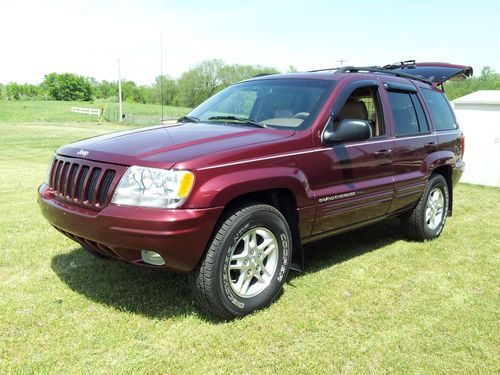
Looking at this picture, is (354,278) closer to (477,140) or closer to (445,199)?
(445,199)

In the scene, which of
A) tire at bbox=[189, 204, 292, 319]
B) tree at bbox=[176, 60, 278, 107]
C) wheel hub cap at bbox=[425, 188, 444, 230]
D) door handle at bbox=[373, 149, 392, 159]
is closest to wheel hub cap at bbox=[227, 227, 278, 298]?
tire at bbox=[189, 204, 292, 319]

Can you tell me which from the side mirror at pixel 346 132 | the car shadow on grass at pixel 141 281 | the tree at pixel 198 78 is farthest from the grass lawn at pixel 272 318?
the tree at pixel 198 78

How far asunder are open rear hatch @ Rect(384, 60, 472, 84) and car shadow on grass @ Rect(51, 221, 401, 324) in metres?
2.58

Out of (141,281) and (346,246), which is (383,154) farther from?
(141,281)

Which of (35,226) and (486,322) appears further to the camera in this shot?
(35,226)

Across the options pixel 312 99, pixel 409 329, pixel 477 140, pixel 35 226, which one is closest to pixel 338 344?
pixel 409 329

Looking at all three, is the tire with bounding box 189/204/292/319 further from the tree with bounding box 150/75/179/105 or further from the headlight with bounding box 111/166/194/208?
the tree with bounding box 150/75/179/105

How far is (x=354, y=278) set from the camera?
15.0 feet

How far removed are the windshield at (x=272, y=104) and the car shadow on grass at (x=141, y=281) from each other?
1.46 metres

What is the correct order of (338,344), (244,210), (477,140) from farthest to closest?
1. (477,140)
2. (244,210)
3. (338,344)

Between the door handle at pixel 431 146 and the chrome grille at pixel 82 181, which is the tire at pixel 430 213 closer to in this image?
the door handle at pixel 431 146

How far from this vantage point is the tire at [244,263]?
3.41 meters

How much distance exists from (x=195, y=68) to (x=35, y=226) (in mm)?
65341

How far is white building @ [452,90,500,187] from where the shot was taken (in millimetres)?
10633
